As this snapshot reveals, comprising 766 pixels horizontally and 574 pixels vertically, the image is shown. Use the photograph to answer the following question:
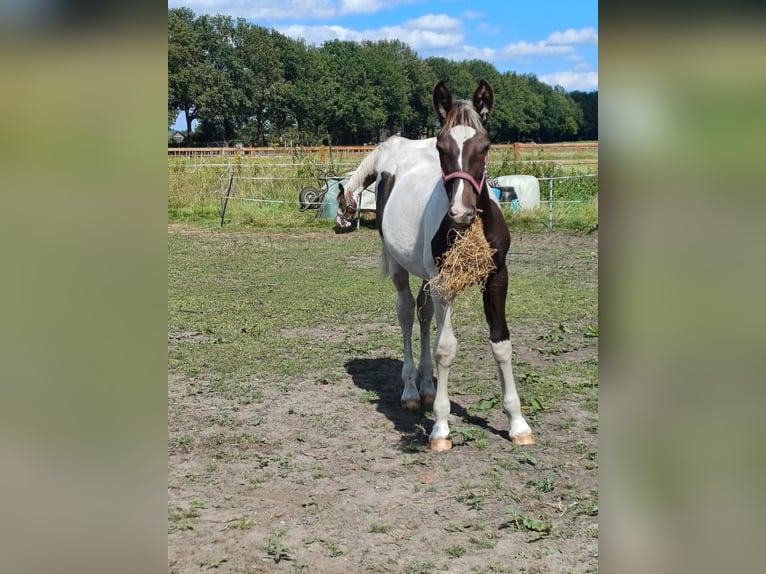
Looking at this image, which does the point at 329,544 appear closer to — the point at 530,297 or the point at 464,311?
the point at 464,311

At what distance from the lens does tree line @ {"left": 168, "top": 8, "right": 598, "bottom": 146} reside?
2749 inches

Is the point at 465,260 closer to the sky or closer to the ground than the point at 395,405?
closer to the sky

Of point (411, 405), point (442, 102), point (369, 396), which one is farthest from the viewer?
point (369, 396)

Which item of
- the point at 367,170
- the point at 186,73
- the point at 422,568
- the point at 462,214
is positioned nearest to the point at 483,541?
the point at 422,568

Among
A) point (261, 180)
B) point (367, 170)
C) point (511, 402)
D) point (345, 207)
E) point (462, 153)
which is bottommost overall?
point (511, 402)

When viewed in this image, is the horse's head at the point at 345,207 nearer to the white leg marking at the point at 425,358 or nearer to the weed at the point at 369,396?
the white leg marking at the point at 425,358

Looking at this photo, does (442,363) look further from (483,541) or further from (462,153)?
(462,153)

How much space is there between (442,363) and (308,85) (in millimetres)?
78653

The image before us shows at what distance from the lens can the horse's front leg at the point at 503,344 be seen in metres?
4.32

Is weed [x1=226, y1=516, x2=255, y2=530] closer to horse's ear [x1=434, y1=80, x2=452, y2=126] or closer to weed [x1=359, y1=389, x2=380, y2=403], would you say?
weed [x1=359, y1=389, x2=380, y2=403]

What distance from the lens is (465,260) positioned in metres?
3.87
